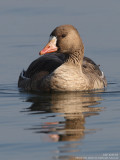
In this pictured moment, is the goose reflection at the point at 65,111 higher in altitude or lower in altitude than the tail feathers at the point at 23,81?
lower

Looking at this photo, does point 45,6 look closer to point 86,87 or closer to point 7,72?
point 7,72

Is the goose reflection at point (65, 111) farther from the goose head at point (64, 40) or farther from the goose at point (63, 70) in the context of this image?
the goose head at point (64, 40)

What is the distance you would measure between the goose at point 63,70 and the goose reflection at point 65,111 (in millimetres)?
299

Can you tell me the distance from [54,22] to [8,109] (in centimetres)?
1035

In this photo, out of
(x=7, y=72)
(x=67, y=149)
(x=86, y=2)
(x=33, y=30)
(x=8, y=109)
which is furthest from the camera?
(x=86, y=2)

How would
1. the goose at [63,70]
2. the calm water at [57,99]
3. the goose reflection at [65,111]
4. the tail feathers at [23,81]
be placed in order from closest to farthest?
the calm water at [57,99]
the goose reflection at [65,111]
the goose at [63,70]
the tail feathers at [23,81]

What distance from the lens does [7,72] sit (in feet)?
59.8

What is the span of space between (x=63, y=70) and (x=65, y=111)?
2.63m

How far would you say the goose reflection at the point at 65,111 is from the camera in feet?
37.6

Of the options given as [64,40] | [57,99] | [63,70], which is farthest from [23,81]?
[57,99]

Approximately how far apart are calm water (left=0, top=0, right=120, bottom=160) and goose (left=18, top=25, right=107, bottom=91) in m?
0.33

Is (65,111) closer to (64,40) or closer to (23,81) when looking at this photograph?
(64,40)

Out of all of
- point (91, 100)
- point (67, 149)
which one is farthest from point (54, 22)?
point (67, 149)

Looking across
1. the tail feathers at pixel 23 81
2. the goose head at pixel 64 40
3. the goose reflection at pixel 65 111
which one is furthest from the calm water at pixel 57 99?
the goose head at pixel 64 40
